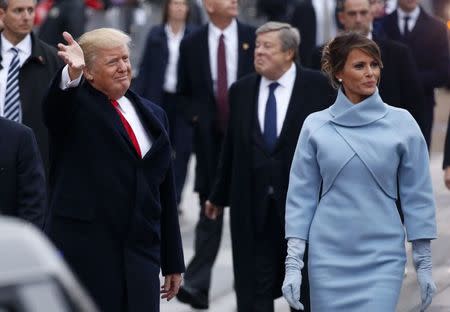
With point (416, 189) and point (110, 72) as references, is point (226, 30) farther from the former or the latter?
point (416, 189)

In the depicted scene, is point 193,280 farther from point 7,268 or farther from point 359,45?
point 7,268

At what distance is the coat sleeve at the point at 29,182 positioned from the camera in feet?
18.0

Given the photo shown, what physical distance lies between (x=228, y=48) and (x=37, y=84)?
2.02 metres

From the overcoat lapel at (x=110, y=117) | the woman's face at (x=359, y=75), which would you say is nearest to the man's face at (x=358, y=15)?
the woman's face at (x=359, y=75)

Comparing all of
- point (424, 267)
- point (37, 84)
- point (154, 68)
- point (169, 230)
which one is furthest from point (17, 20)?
point (154, 68)

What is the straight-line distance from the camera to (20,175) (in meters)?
5.49

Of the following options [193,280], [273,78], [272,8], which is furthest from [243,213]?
[272,8]

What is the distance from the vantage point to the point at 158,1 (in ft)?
67.8

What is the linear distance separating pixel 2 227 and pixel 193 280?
21.6 feet

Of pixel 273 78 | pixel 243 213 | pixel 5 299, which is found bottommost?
pixel 243 213

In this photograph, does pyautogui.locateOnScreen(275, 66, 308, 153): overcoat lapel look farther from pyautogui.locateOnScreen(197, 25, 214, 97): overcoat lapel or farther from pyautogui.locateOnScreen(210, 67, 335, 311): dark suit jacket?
pyautogui.locateOnScreen(197, 25, 214, 97): overcoat lapel

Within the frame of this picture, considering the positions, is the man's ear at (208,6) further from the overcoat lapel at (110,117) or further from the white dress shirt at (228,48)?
the overcoat lapel at (110,117)

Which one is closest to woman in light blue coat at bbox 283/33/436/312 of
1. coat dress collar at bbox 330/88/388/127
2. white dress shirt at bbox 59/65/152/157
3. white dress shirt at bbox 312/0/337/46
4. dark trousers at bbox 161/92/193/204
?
coat dress collar at bbox 330/88/388/127

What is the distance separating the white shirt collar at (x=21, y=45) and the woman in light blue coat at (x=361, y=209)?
9.34ft
